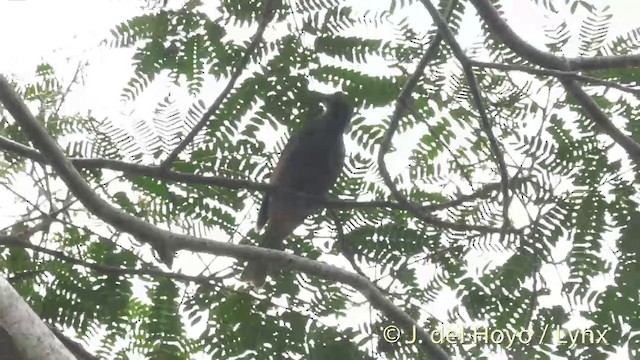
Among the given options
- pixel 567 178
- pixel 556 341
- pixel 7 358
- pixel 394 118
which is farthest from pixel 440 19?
pixel 7 358

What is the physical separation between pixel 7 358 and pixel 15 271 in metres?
Answer: 0.54

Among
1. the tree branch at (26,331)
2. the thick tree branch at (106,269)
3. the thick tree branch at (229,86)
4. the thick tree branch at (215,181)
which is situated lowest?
the tree branch at (26,331)

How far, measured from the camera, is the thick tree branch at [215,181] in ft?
8.09

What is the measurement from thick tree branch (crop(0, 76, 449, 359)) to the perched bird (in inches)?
26.2

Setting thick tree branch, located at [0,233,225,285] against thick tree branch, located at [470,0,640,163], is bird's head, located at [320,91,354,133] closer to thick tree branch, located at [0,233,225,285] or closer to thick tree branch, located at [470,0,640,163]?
thick tree branch, located at [470,0,640,163]

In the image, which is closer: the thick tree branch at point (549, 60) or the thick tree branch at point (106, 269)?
the thick tree branch at point (549, 60)

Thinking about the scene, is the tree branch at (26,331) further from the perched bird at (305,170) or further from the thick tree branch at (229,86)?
the perched bird at (305,170)

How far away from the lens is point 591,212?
252 cm

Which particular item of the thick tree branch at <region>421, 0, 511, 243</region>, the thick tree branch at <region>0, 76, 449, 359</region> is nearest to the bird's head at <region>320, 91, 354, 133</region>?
the thick tree branch at <region>421, 0, 511, 243</region>

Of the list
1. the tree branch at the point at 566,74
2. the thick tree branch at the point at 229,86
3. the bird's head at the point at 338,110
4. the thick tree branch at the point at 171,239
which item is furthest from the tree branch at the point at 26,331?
the bird's head at the point at 338,110

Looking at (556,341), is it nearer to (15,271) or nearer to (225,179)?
(225,179)

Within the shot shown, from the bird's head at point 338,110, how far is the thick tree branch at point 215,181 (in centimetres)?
48

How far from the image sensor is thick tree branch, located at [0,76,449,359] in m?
2.40

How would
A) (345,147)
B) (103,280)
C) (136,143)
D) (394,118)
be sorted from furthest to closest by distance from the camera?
1. (345,147)
2. (136,143)
3. (103,280)
4. (394,118)
